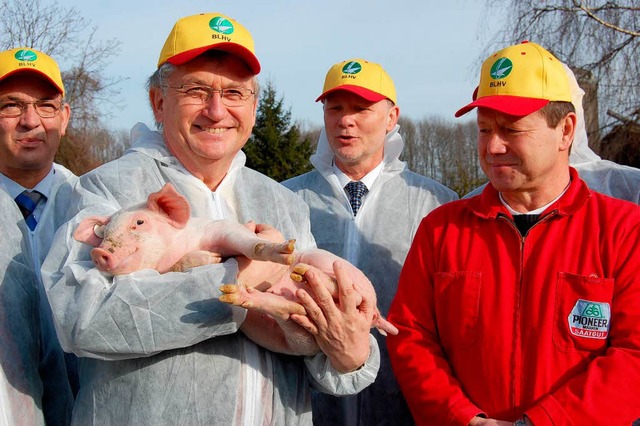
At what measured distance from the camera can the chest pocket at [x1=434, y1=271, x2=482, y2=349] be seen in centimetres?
277

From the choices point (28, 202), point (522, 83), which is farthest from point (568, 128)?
point (28, 202)

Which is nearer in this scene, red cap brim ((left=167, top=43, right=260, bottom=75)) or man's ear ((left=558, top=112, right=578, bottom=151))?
red cap brim ((left=167, top=43, right=260, bottom=75))

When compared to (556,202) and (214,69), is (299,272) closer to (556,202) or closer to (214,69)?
(214,69)

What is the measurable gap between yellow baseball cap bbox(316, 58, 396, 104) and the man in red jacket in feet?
4.61

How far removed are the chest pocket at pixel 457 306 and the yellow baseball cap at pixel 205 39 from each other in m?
1.15

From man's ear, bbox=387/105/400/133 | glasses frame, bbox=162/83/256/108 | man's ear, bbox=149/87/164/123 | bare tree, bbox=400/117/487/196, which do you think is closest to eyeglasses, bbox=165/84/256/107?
glasses frame, bbox=162/83/256/108

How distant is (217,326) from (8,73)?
2.23 meters

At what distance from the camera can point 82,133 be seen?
1686cm

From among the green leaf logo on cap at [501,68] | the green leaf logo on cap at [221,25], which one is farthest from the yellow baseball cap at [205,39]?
the green leaf logo on cap at [501,68]

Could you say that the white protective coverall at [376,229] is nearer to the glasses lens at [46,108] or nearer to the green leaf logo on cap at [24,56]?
the glasses lens at [46,108]

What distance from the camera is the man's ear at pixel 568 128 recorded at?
288 cm

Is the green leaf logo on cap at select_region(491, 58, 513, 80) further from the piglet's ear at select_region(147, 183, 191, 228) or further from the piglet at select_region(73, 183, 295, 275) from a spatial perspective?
the piglet's ear at select_region(147, 183, 191, 228)

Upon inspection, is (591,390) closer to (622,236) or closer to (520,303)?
(520,303)

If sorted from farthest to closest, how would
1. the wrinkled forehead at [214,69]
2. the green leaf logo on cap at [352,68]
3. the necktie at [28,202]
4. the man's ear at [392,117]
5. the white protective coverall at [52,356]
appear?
1. the man's ear at [392,117]
2. the green leaf logo on cap at [352,68]
3. the necktie at [28,202]
4. the white protective coverall at [52,356]
5. the wrinkled forehead at [214,69]
